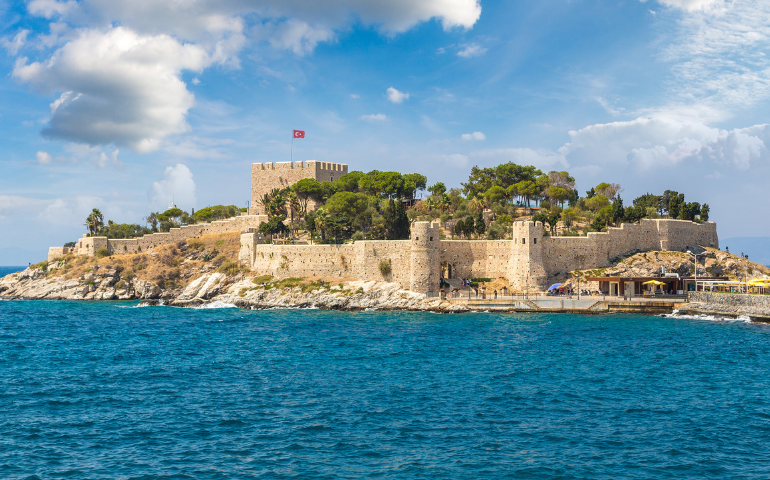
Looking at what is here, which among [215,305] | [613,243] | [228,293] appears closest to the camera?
[613,243]

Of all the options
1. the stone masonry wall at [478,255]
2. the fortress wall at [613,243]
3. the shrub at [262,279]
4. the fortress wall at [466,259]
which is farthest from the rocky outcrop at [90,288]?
the fortress wall at [613,243]

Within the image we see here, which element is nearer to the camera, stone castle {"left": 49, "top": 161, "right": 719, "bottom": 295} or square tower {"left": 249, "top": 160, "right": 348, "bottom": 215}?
stone castle {"left": 49, "top": 161, "right": 719, "bottom": 295}

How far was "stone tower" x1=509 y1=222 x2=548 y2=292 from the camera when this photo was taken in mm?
51688

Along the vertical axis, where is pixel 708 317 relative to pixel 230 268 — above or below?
below

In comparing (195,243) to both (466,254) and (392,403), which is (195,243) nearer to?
(466,254)

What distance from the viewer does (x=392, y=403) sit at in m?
21.8

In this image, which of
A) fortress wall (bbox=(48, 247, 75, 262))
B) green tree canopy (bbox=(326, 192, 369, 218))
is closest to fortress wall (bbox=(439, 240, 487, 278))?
green tree canopy (bbox=(326, 192, 369, 218))

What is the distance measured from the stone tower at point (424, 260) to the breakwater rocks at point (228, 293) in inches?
39.5

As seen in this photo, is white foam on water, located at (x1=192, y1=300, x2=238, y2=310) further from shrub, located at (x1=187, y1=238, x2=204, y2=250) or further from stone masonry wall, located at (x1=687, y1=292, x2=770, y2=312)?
stone masonry wall, located at (x1=687, y1=292, x2=770, y2=312)

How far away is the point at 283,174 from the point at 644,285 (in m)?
49.7

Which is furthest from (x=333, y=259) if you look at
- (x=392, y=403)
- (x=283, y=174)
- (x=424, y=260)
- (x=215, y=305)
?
(x=392, y=403)

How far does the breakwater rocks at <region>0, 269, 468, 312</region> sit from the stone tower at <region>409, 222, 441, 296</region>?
1.00 m

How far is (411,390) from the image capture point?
2369 centimetres

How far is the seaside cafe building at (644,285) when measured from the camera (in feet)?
168
